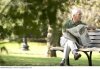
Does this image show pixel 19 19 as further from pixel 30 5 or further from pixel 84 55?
pixel 84 55

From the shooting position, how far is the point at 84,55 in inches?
124

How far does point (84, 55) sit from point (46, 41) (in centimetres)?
47

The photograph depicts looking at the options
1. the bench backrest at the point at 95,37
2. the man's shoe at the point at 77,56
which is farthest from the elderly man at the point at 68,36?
the bench backrest at the point at 95,37

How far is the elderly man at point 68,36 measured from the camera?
3.11 m

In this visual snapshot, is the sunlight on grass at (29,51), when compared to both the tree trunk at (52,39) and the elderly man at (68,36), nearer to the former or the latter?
the tree trunk at (52,39)

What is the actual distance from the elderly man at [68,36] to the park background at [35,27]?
50 millimetres

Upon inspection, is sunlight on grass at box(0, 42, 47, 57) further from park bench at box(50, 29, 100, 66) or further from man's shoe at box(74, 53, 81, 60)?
man's shoe at box(74, 53, 81, 60)

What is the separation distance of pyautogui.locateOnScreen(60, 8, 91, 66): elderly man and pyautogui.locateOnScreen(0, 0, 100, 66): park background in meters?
0.05

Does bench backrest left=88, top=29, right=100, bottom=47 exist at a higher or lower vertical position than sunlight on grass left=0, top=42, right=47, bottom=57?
higher

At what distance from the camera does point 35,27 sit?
3207 millimetres

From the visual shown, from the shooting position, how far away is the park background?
3141 millimetres

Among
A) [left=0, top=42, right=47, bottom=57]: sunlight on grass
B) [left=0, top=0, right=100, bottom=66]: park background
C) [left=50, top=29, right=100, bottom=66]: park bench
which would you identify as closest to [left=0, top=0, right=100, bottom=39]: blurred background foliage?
[left=0, top=0, right=100, bottom=66]: park background

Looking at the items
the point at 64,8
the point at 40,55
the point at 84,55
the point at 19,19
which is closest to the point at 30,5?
the point at 19,19

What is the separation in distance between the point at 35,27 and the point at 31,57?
0.36 m
